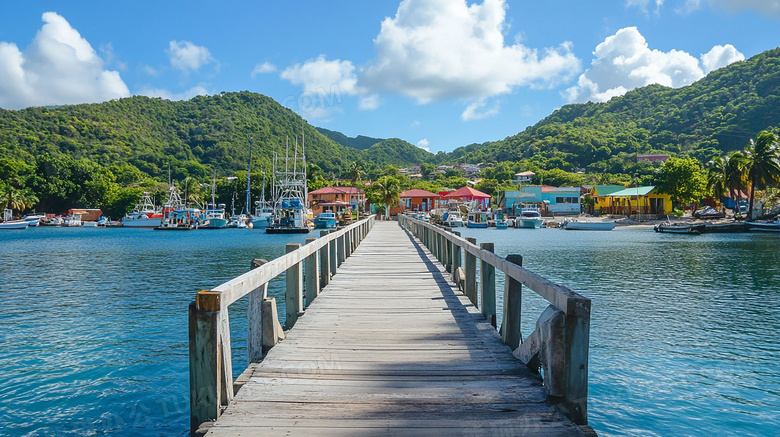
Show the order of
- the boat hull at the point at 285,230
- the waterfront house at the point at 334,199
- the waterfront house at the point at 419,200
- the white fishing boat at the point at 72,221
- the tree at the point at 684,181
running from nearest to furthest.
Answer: the boat hull at the point at 285,230 → the tree at the point at 684,181 → the white fishing boat at the point at 72,221 → the waterfront house at the point at 419,200 → the waterfront house at the point at 334,199

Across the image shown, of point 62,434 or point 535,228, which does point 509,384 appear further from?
point 535,228

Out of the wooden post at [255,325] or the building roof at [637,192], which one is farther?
the building roof at [637,192]

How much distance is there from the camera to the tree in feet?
207

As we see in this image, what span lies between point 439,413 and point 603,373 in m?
5.81

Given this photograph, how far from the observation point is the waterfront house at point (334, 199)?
86856 millimetres

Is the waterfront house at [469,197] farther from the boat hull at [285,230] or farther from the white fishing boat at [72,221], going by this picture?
the white fishing boat at [72,221]

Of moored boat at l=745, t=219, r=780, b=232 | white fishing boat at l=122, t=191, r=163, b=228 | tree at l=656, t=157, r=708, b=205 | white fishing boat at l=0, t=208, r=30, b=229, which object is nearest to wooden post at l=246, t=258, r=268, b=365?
moored boat at l=745, t=219, r=780, b=232

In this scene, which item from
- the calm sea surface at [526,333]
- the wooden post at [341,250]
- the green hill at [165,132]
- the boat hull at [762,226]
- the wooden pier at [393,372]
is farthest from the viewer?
the green hill at [165,132]

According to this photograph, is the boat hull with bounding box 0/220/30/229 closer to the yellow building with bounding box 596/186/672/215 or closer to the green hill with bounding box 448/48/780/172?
the yellow building with bounding box 596/186/672/215

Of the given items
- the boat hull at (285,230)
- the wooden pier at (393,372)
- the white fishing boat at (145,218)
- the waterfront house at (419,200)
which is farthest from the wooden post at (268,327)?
the white fishing boat at (145,218)

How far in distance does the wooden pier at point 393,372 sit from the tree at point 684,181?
67.5 metres

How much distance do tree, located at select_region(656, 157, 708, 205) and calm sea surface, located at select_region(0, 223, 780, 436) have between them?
158ft

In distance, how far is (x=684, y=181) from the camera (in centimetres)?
6300

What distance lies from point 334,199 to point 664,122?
85.9 meters
